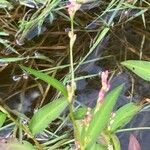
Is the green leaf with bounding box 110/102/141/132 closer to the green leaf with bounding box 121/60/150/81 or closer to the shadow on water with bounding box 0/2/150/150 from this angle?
the green leaf with bounding box 121/60/150/81

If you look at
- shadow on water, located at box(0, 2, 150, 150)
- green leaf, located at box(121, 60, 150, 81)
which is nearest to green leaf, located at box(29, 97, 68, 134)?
green leaf, located at box(121, 60, 150, 81)

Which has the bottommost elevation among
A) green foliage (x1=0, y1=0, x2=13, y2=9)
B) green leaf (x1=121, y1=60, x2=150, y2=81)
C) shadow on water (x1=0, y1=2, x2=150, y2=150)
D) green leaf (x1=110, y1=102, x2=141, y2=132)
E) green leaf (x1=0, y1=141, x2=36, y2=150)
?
shadow on water (x1=0, y1=2, x2=150, y2=150)

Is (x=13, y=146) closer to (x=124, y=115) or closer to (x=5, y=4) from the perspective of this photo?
(x=124, y=115)

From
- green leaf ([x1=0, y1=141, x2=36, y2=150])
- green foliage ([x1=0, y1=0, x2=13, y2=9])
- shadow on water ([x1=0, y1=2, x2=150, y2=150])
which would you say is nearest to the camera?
green leaf ([x1=0, y1=141, x2=36, y2=150])

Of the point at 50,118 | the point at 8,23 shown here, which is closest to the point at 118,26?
the point at 8,23

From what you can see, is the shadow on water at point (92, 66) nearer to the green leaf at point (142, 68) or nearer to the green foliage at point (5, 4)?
the green foliage at point (5, 4)

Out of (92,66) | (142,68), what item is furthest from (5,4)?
(142,68)
